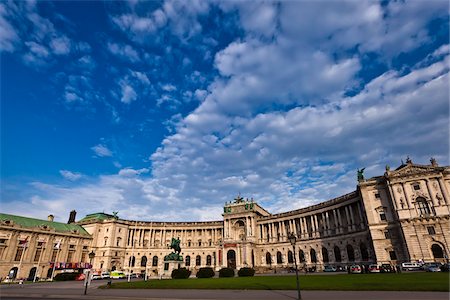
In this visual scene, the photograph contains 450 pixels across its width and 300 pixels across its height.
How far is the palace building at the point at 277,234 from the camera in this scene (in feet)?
186

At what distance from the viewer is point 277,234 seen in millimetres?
97438

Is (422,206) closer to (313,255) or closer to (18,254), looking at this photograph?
(313,255)

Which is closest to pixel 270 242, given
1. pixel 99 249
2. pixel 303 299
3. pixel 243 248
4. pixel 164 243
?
pixel 243 248

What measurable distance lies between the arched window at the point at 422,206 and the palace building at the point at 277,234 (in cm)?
17

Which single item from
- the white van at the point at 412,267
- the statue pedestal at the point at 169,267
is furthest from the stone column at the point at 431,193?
the statue pedestal at the point at 169,267

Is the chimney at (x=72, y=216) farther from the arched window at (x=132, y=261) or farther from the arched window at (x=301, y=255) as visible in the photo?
the arched window at (x=301, y=255)

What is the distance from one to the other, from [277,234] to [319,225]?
17.3 m

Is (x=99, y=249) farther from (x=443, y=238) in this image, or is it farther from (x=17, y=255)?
(x=443, y=238)

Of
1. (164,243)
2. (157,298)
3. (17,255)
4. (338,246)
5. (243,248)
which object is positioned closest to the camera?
(157,298)

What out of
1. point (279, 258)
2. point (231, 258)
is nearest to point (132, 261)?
point (231, 258)

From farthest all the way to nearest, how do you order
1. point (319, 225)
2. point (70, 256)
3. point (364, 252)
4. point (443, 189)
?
point (70, 256) < point (319, 225) < point (364, 252) < point (443, 189)

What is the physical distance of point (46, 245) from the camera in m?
79.1

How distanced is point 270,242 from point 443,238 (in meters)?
53.8

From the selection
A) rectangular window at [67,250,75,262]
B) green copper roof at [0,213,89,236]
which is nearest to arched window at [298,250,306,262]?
rectangular window at [67,250,75,262]
